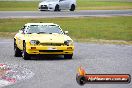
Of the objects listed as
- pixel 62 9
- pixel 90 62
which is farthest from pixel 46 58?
pixel 62 9

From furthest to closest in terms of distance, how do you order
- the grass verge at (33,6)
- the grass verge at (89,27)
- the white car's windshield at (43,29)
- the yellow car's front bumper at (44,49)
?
the grass verge at (33,6), the grass verge at (89,27), the white car's windshield at (43,29), the yellow car's front bumper at (44,49)

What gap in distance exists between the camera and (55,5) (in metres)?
55.2

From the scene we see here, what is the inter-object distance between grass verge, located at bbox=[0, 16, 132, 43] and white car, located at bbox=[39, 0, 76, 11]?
1027 cm

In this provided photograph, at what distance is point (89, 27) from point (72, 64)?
64.4ft

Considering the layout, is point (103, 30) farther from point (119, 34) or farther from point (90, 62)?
point (90, 62)

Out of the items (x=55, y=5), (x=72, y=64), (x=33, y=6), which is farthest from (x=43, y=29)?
(x=33, y=6)

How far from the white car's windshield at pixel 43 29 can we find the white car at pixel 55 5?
34.1 meters

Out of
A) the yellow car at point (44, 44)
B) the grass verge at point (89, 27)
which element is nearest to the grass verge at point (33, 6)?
the grass verge at point (89, 27)

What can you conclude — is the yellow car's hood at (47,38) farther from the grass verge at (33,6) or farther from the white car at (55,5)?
the grass verge at (33,6)

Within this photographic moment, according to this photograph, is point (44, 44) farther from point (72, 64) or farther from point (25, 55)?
point (72, 64)

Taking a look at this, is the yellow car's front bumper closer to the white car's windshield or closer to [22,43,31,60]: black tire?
[22,43,31,60]: black tire

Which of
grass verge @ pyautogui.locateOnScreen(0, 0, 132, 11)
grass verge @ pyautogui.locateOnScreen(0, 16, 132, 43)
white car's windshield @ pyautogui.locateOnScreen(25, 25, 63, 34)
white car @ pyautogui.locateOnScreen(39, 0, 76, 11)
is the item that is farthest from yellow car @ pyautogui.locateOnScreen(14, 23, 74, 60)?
grass verge @ pyautogui.locateOnScreen(0, 0, 132, 11)

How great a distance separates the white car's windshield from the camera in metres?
20.2

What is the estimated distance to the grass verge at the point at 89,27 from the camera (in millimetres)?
30812
